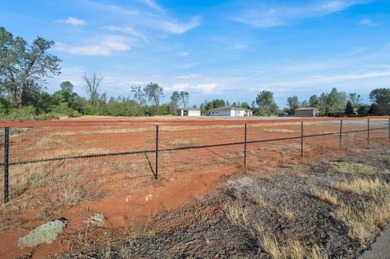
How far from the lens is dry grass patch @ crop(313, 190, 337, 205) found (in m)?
4.86

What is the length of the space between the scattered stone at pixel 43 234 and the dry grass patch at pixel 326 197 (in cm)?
462

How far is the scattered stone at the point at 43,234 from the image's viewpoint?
3518 millimetres

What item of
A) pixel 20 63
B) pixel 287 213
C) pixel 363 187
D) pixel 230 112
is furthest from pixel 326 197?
pixel 230 112

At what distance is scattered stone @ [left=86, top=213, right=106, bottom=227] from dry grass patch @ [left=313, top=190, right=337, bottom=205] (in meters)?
4.07

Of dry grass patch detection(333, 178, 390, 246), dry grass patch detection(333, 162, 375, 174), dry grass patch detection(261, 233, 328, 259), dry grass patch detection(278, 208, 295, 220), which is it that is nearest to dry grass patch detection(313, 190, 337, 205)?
dry grass patch detection(333, 178, 390, 246)

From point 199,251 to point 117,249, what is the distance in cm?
107

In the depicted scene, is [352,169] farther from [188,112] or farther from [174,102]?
[174,102]

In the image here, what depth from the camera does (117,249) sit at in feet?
11.1

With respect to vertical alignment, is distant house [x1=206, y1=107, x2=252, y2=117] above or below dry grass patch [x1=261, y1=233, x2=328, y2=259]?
above

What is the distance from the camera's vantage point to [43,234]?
3.67 m

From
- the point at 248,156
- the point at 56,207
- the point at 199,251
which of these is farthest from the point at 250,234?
the point at 248,156

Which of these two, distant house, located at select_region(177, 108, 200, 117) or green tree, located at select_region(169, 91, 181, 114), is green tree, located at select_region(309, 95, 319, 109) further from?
green tree, located at select_region(169, 91, 181, 114)

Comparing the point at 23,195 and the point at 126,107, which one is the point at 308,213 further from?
the point at 126,107

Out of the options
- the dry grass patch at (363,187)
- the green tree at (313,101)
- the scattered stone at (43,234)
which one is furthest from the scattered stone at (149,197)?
the green tree at (313,101)
